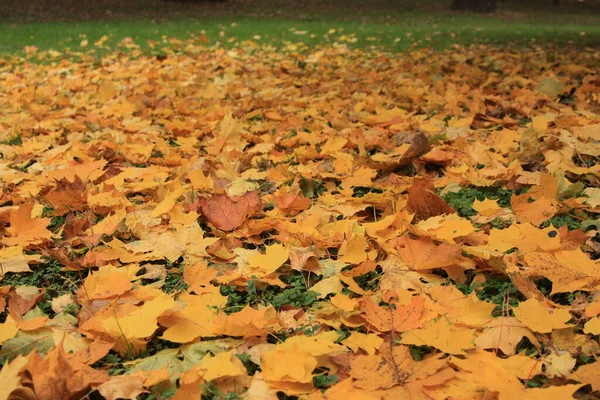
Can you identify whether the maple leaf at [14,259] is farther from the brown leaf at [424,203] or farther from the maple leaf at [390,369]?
the brown leaf at [424,203]

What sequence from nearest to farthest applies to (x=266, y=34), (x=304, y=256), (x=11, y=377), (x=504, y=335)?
(x=11, y=377) < (x=504, y=335) < (x=304, y=256) < (x=266, y=34)

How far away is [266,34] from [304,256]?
818cm

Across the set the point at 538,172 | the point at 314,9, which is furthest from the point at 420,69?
the point at 314,9

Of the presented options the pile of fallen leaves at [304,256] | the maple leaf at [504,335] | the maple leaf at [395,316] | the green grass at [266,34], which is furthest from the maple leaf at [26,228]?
the green grass at [266,34]

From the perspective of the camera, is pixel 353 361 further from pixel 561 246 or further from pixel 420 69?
pixel 420 69

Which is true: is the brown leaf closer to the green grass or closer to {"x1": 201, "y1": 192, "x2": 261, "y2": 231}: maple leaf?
{"x1": 201, "y1": 192, "x2": 261, "y2": 231}: maple leaf

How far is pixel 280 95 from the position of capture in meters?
4.42

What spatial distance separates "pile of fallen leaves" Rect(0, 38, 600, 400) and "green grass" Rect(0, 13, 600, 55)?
4970mm

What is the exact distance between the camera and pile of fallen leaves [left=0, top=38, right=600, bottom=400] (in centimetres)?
121

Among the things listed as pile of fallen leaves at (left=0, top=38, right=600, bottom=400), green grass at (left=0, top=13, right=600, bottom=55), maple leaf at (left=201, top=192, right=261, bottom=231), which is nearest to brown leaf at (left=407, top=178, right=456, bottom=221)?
pile of fallen leaves at (left=0, top=38, right=600, bottom=400)

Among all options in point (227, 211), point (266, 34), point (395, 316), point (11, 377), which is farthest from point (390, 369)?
point (266, 34)

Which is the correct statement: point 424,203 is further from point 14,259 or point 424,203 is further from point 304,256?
point 14,259

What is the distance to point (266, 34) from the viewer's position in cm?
930

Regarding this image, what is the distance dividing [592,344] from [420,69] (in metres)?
4.44
